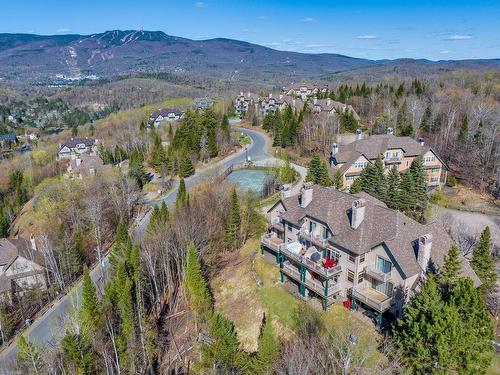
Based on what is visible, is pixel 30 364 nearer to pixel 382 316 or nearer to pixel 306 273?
pixel 306 273

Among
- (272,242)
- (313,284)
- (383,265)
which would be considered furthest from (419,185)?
(313,284)

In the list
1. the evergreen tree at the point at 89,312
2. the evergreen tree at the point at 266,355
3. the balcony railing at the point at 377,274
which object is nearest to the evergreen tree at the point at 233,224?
the evergreen tree at the point at 89,312

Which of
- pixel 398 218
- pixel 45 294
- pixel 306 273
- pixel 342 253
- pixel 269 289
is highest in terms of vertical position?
pixel 398 218

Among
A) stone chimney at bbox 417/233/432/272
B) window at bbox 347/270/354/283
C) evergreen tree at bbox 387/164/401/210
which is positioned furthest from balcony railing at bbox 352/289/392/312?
evergreen tree at bbox 387/164/401/210

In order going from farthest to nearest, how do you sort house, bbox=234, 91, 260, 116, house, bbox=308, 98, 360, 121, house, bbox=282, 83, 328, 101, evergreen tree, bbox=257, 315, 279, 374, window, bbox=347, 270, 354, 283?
house, bbox=282, 83, 328, 101, house, bbox=234, 91, 260, 116, house, bbox=308, 98, 360, 121, window, bbox=347, 270, 354, 283, evergreen tree, bbox=257, 315, 279, 374

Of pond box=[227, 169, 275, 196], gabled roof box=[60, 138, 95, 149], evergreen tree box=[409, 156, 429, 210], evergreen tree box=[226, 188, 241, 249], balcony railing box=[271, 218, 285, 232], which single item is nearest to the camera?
balcony railing box=[271, 218, 285, 232]

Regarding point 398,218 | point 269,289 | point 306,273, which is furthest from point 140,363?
point 398,218

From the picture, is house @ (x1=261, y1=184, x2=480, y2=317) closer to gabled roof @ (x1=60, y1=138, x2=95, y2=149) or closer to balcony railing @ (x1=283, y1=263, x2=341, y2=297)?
balcony railing @ (x1=283, y1=263, x2=341, y2=297)
